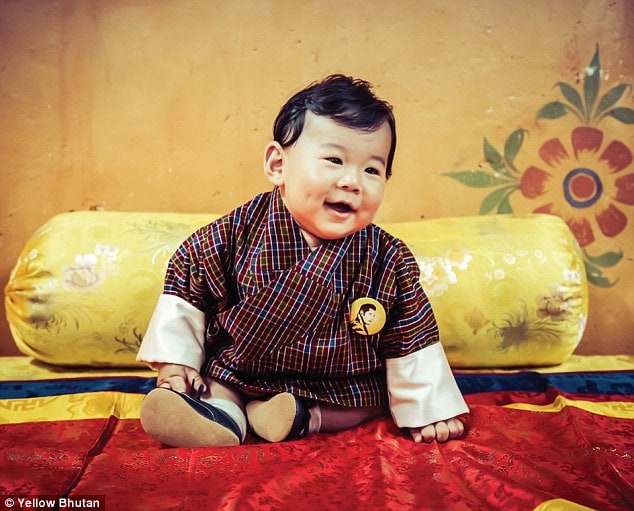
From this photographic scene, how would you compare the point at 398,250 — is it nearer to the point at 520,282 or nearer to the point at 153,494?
the point at 520,282

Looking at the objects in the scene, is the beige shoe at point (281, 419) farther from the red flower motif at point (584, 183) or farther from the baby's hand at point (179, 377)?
the red flower motif at point (584, 183)

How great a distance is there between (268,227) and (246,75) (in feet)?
2.22

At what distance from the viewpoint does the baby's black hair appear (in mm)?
947

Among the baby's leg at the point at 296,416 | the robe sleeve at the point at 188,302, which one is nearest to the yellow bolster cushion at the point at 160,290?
the robe sleeve at the point at 188,302

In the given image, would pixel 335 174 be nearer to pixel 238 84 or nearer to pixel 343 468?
pixel 343 468

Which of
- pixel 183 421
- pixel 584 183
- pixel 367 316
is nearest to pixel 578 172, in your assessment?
pixel 584 183

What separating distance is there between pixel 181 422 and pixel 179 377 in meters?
0.13

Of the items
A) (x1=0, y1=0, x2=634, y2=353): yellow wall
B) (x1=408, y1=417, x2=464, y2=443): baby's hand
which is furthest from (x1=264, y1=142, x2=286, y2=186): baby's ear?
(x1=0, y1=0, x2=634, y2=353): yellow wall

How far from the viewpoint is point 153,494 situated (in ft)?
2.37

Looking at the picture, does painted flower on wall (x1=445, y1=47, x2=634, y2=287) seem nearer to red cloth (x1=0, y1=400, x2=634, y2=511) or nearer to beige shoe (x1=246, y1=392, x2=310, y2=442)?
red cloth (x1=0, y1=400, x2=634, y2=511)

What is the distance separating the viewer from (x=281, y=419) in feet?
3.03

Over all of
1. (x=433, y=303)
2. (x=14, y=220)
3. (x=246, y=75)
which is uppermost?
(x=246, y=75)

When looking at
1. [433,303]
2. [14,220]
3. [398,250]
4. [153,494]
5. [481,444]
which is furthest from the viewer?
[14,220]

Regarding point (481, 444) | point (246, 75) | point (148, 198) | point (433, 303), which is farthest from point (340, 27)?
point (481, 444)
